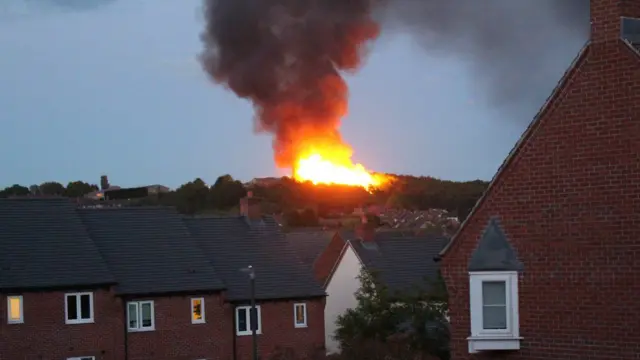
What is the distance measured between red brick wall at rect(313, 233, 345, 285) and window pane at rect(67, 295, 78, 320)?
2031cm

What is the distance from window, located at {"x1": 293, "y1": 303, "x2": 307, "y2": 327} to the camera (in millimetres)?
49312

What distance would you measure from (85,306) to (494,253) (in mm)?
29495

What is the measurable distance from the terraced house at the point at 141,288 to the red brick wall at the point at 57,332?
37 millimetres

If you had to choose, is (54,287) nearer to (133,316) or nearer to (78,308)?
(78,308)

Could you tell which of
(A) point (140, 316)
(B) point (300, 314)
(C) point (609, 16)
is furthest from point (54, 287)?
(C) point (609, 16)

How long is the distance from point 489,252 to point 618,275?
1948mm

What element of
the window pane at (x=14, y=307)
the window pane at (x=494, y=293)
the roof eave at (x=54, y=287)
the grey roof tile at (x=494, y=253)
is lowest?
the window pane at (x=14, y=307)

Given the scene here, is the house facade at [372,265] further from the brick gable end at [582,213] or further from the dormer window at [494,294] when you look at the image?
the brick gable end at [582,213]

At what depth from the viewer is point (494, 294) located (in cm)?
1733

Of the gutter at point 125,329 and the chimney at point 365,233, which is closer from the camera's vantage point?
the gutter at point 125,329

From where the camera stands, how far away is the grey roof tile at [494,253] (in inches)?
674

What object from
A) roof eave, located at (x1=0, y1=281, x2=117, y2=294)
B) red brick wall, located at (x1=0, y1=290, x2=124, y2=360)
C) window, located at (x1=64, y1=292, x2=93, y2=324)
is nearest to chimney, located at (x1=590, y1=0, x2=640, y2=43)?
roof eave, located at (x1=0, y1=281, x2=117, y2=294)

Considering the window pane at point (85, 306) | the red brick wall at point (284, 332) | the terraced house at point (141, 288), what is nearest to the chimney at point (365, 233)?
the terraced house at point (141, 288)

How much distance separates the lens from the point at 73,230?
153ft
